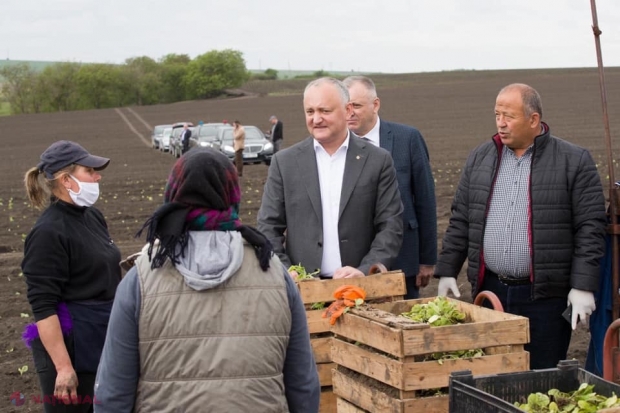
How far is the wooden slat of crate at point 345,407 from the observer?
4914 millimetres

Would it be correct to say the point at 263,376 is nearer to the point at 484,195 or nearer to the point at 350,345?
the point at 350,345

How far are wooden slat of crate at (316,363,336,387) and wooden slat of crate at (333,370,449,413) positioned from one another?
0.23 meters

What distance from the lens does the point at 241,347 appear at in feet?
10.0

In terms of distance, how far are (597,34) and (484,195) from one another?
107 cm

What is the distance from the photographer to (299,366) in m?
3.27

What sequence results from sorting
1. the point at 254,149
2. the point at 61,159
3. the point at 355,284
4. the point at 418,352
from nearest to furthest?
the point at 418,352 < the point at 61,159 < the point at 355,284 < the point at 254,149

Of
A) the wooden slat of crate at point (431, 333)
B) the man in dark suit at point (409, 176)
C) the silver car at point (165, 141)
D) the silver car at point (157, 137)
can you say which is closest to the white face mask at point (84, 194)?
the wooden slat of crate at point (431, 333)

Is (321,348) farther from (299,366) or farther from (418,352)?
(299,366)

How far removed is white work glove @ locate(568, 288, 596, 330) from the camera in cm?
525

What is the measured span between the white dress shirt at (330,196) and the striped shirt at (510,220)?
2.80 ft

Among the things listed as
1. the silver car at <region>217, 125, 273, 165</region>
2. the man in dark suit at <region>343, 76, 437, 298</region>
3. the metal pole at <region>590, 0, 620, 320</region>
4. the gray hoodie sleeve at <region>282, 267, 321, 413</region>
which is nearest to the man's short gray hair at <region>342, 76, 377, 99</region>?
the man in dark suit at <region>343, 76, 437, 298</region>

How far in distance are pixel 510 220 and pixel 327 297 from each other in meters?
1.15

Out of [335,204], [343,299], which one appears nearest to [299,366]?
[343,299]

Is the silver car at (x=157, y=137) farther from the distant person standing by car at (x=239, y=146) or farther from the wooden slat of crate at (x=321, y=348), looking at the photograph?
the wooden slat of crate at (x=321, y=348)
